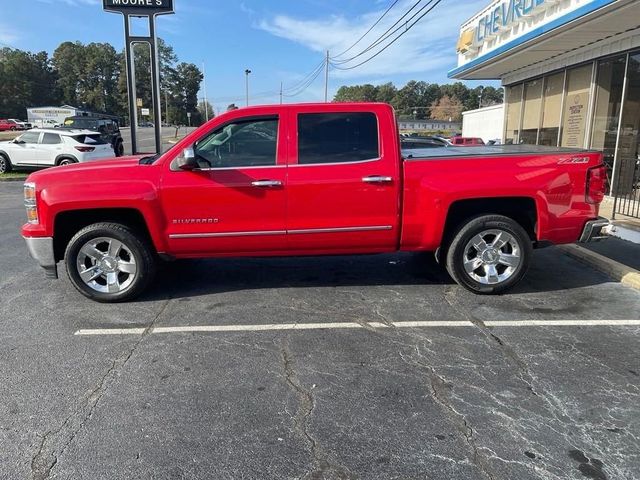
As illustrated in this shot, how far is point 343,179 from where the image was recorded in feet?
16.5

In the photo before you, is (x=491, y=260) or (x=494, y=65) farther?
(x=494, y=65)

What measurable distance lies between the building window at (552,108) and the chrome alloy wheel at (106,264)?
12205mm

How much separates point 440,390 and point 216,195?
2812mm

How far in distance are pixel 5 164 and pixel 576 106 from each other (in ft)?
61.1

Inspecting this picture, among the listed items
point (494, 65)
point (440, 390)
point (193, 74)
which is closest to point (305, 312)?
point (440, 390)

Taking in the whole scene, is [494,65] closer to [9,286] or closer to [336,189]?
[336,189]

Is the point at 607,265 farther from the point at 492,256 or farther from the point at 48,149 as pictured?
the point at 48,149

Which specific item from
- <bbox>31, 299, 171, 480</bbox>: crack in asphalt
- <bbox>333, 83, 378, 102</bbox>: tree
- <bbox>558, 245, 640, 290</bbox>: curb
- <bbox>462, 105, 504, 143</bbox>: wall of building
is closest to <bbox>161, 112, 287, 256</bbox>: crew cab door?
<bbox>31, 299, 171, 480</bbox>: crack in asphalt

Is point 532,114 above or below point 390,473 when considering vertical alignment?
above

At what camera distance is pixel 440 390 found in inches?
136

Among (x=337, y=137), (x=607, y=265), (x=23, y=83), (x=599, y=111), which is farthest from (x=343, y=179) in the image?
(x=23, y=83)

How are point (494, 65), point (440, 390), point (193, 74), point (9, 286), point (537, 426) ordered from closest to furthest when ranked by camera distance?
point (537, 426) < point (440, 390) < point (9, 286) < point (494, 65) < point (193, 74)

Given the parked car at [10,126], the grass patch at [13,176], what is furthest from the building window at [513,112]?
the parked car at [10,126]

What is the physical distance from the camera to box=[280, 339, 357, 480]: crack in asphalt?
262cm
